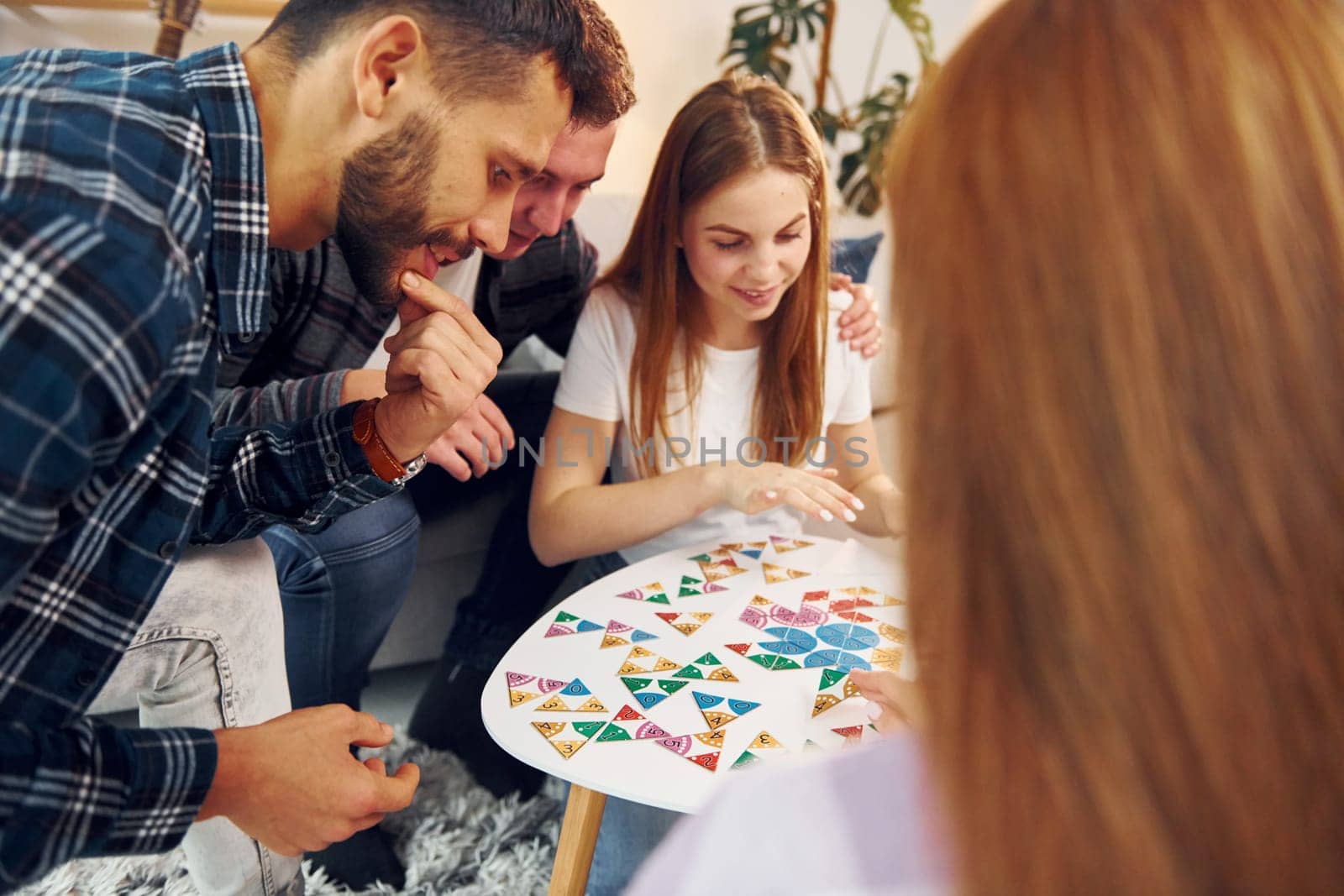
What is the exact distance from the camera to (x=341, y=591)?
4.85 feet

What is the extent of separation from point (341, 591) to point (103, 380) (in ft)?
2.74

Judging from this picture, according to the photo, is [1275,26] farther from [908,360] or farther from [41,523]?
[41,523]

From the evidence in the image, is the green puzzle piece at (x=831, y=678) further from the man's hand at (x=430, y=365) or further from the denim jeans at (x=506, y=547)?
the denim jeans at (x=506, y=547)

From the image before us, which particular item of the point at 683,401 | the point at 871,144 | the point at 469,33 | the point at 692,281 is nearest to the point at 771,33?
the point at 871,144

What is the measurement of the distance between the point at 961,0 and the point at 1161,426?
11.2 feet

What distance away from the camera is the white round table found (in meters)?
0.90

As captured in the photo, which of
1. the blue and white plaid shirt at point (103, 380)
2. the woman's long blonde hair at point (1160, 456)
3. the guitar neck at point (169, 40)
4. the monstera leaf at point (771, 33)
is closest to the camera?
the woman's long blonde hair at point (1160, 456)

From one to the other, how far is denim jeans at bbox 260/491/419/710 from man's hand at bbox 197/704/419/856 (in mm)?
614

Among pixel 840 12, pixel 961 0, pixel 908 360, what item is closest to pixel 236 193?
pixel 908 360

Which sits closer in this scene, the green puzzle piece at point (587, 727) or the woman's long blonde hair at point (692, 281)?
the green puzzle piece at point (587, 727)

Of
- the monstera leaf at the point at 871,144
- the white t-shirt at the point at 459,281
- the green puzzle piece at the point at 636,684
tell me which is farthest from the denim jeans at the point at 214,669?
the monstera leaf at the point at 871,144

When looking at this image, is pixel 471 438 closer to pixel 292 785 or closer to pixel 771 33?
pixel 292 785

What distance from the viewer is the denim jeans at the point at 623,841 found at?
1.28m

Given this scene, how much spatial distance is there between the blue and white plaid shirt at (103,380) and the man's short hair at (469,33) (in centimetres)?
8
